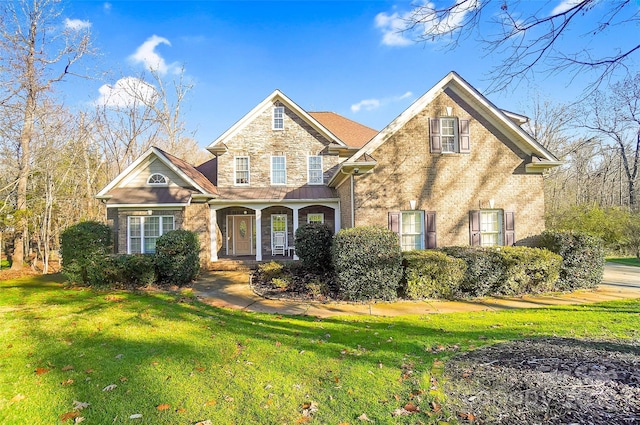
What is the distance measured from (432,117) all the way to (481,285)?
645 cm

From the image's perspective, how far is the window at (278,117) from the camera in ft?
55.7

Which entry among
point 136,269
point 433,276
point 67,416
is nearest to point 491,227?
point 433,276

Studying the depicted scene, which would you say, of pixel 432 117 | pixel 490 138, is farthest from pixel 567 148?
pixel 432 117

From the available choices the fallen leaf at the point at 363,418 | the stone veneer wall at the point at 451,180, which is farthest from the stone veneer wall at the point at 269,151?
the fallen leaf at the point at 363,418

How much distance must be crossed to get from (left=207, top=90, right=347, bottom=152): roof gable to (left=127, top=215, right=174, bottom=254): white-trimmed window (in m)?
4.46

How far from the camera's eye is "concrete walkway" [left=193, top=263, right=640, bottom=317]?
7.54 m

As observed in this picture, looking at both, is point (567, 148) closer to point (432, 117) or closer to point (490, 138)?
point (490, 138)

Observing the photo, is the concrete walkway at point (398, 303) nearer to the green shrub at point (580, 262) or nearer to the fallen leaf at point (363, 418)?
the green shrub at point (580, 262)

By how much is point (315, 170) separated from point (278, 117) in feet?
11.1

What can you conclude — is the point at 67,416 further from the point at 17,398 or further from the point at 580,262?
the point at 580,262

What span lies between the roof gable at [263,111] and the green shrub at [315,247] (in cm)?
689

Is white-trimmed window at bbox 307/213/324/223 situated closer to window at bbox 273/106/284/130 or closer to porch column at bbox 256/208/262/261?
porch column at bbox 256/208/262/261

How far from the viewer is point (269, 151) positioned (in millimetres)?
16922

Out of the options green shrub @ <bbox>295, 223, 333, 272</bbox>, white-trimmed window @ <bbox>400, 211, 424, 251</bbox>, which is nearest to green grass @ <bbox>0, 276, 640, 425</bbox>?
green shrub @ <bbox>295, 223, 333, 272</bbox>
